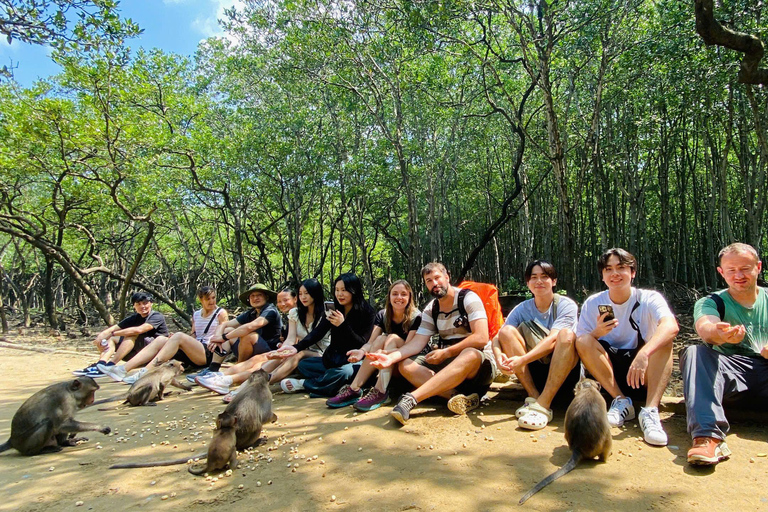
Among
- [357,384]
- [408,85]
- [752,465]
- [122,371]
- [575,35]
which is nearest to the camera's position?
[752,465]

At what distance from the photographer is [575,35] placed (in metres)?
6.95

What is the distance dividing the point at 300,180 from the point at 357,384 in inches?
394

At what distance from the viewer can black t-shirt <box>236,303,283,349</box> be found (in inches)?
205

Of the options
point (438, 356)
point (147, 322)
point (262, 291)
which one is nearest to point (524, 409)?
point (438, 356)

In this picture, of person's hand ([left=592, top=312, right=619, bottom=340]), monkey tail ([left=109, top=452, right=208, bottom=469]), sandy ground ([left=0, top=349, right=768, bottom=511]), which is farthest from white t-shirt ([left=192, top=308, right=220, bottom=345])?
person's hand ([left=592, top=312, right=619, bottom=340])

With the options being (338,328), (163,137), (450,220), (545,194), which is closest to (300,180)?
(163,137)

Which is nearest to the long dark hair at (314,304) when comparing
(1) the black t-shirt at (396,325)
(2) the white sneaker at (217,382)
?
(1) the black t-shirt at (396,325)

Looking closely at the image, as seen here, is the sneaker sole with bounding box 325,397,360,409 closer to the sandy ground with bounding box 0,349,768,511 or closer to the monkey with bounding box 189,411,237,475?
the sandy ground with bounding box 0,349,768,511

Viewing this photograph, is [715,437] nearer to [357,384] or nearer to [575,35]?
[357,384]

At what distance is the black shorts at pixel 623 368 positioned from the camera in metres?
3.10

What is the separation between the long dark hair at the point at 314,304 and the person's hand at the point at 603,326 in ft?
8.18

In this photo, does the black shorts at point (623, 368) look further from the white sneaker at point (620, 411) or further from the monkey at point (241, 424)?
the monkey at point (241, 424)

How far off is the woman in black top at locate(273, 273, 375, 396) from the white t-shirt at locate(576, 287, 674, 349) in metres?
1.94

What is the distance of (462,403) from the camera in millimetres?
3322
